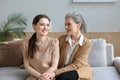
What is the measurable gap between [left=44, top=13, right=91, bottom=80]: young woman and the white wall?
176cm

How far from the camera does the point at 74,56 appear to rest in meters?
2.73

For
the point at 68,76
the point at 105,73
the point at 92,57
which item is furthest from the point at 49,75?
the point at 92,57

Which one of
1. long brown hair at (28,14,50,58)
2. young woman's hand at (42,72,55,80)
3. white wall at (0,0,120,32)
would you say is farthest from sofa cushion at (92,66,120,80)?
white wall at (0,0,120,32)

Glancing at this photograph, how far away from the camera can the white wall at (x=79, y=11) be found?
4.50m

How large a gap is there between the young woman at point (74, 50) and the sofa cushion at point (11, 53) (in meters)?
0.62

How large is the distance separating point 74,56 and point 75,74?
0.25 m

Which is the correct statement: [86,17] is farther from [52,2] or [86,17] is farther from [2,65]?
[2,65]

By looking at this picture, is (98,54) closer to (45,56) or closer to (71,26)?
(71,26)

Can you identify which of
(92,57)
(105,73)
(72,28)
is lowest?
(105,73)

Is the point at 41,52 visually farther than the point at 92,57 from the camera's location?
No

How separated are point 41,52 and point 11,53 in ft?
2.13

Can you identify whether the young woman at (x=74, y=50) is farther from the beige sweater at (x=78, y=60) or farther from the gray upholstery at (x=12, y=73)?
the gray upholstery at (x=12, y=73)

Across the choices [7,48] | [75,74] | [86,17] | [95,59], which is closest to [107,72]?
[95,59]

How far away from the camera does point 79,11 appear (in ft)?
14.8
